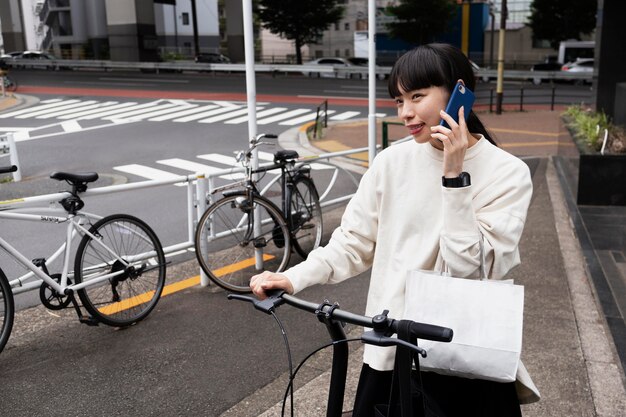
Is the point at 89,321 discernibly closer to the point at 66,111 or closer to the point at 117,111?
the point at 117,111

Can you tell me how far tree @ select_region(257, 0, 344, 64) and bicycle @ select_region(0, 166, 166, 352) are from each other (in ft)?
144

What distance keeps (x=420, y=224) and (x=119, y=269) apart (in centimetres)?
339

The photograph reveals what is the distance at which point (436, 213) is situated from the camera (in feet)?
6.15

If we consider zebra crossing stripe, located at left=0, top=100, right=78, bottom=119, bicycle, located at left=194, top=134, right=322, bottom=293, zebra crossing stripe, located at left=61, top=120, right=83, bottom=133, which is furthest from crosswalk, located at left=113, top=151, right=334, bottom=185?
zebra crossing stripe, located at left=0, top=100, right=78, bottom=119

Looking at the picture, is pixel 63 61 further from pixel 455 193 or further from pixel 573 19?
pixel 455 193

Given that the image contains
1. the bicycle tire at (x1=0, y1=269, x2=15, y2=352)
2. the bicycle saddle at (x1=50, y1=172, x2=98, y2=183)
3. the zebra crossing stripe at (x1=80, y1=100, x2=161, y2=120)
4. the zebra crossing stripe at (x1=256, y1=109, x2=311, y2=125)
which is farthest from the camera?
the zebra crossing stripe at (x1=80, y1=100, x2=161, y2=120)

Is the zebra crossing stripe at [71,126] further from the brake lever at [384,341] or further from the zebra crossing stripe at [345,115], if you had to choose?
the brake lever at [384,341]

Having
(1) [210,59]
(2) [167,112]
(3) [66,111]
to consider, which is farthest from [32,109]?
(1) [210,59]

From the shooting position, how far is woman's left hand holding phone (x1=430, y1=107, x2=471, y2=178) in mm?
1687

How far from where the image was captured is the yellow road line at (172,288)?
16.2 feet

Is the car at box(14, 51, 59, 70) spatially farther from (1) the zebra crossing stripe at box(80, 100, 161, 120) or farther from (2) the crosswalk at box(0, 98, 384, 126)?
(1) the zebra crossing stripe at box(80, 100, 161, 120)

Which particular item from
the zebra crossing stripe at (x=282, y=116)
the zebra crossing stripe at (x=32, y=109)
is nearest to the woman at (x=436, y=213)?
the zebra crossing stripe at (x=282, y=116)

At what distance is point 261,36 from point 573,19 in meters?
34.7

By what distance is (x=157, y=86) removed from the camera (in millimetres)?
32406
